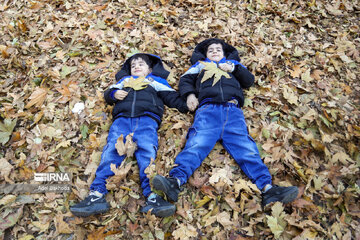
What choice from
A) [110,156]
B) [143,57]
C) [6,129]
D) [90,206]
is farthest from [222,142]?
[6,129]

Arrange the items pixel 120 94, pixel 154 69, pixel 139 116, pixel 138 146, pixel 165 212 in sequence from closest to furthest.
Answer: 1. pixel 165 212
2. pixel 138 146
3. pixel 139 116
4. pixel 120 94
5. pixel 154 69

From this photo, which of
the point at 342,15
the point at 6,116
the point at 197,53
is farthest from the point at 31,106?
the point at 342,15

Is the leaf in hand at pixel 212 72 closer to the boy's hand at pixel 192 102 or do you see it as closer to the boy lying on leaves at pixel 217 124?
the boy lying on leaves at pixel 217 124

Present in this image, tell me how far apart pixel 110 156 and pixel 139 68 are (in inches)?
69.7

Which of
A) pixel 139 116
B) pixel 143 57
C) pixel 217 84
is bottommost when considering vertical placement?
pixel 139 116

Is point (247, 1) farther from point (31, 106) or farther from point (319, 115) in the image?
point (31, 106)

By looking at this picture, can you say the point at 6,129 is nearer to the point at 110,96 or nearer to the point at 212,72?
the point at 110,96

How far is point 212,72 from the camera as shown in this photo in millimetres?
3699

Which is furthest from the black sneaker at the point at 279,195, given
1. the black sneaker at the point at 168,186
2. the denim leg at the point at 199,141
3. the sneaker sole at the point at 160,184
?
the sneaker sole at the point at 160,184

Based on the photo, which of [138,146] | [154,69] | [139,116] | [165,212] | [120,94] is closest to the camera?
[165,212]

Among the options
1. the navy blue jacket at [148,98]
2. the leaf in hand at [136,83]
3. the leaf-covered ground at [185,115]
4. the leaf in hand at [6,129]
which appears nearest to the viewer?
the leaf-covered ground at [185,115]

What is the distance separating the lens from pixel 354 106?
3.71 m

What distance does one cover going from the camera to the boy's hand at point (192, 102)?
362 cm

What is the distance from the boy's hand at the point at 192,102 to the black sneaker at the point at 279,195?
5.53 feet
